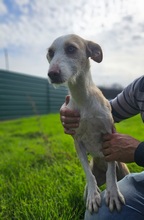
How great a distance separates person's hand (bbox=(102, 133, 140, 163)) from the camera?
6.19 ft

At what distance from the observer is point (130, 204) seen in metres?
1.92

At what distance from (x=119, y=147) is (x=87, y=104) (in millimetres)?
352

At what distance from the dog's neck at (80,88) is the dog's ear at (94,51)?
14 cm

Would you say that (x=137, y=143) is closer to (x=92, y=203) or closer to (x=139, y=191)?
(x=139, y=191)

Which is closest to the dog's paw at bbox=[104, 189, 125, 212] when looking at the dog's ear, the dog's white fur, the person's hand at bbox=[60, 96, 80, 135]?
the dog's white fur

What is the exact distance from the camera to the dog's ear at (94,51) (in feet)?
7.03

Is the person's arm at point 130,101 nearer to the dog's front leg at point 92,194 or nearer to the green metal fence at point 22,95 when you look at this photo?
the dog's front leg at point 92,194

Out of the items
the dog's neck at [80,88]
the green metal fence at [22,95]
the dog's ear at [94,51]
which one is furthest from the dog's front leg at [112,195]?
the green metal fence at [22,95]

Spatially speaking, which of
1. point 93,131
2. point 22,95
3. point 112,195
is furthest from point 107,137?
point 22,95

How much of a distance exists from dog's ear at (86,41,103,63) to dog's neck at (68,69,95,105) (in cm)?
14

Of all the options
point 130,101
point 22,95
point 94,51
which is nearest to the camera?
point 94,51

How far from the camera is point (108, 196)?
1908 millimetres

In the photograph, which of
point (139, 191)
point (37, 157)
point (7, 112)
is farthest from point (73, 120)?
point (7, 112)

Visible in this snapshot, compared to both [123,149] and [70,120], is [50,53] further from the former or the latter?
[123,149]
